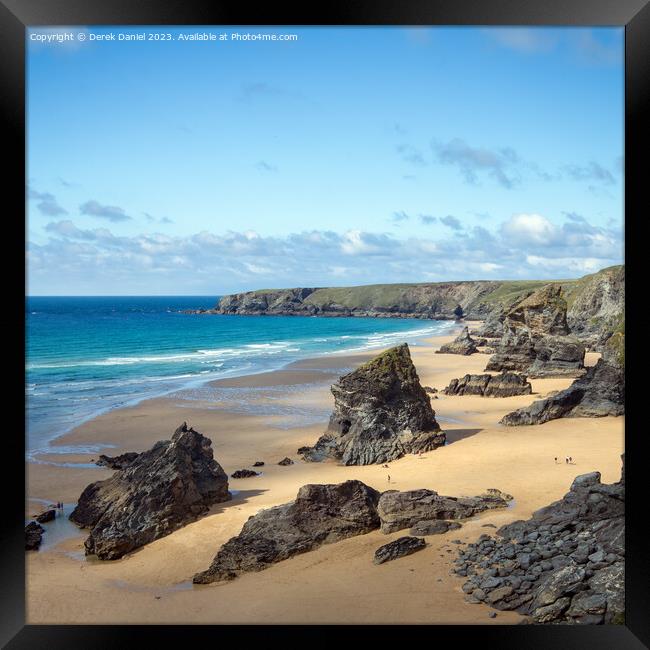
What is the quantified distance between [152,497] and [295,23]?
7.55 metres

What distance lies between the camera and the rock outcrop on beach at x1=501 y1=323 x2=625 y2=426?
1748 centimetres

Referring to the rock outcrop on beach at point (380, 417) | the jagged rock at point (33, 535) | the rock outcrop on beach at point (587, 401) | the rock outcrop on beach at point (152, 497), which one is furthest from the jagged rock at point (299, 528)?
the rock outcrop on beach at point (587, 401)

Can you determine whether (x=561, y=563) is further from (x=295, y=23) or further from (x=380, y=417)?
(x=380, y=417)

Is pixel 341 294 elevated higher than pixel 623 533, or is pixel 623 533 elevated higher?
pixel 341 294

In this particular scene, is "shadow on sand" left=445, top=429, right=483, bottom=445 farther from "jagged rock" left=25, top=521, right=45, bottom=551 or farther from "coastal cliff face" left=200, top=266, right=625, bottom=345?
"coastal cliff face" left=200, top=266, right=625, bottom=345

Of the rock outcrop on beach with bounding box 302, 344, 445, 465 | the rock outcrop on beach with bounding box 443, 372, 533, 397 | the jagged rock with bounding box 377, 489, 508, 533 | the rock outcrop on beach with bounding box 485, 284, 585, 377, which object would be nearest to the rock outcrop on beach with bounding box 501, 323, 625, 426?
the rock outcrop on beach with bounding box 302, 344, 445, 465

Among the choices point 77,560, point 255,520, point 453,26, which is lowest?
point 77,560

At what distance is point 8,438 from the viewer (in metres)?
7.04

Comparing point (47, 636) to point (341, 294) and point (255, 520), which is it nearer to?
point (255, 520)

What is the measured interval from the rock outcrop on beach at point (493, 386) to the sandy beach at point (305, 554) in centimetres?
63

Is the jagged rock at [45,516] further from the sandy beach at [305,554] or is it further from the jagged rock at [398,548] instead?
the jagged rock at [398,548]

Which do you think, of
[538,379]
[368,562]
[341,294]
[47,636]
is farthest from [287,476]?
[341,294]

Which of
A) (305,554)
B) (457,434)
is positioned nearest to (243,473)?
(457,434)

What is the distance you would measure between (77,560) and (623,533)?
7766 millimetres
